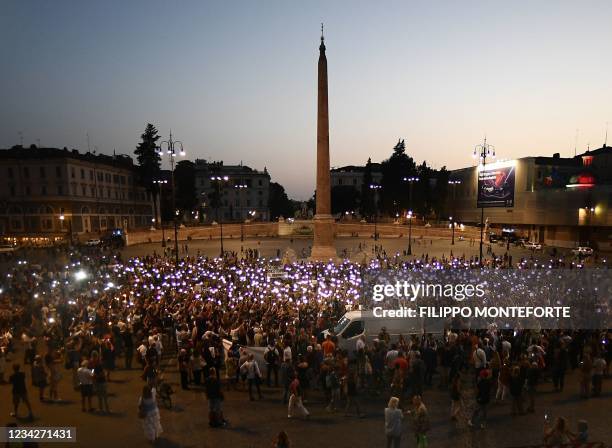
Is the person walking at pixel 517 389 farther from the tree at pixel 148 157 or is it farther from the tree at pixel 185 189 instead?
the tree at pixel 185 189

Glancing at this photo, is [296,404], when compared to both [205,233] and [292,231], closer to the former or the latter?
[205,233]

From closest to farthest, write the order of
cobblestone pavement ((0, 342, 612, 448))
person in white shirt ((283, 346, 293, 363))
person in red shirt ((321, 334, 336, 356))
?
1. cobblestone pavement ((0, 342, 612, 448))
2. person in white shirt ((283, 346, 293, 363))
3. person in red shirt ((321, 334, 336, 356))

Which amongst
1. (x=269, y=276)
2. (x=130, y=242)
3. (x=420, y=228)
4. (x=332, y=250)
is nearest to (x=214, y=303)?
(x=269, y=276)

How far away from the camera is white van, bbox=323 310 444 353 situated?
1169cm

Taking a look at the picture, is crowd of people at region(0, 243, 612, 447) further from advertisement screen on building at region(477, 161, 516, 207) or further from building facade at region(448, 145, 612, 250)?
advertisement screen on building at region(477, 161, 516, 207)

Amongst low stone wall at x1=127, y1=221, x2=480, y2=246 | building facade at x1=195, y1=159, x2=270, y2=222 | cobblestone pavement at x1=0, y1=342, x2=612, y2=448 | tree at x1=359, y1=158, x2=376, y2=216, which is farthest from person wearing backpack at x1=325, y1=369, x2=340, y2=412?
building facade at x1=195, y1=159, x2=270, y2=222

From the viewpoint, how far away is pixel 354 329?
38.6 feet

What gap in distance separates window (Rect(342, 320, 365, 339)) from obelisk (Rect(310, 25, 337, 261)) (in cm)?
1860

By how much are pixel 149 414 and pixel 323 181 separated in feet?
77.7

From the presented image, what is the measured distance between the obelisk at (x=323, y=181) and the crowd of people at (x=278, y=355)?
1237 centimetres

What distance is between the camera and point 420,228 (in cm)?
6141

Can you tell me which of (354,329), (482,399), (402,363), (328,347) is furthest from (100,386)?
(482,399)

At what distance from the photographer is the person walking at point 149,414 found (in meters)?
7.57

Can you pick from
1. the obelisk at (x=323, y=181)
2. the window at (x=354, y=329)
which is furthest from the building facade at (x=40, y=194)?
the window at (x=354, y=329)
